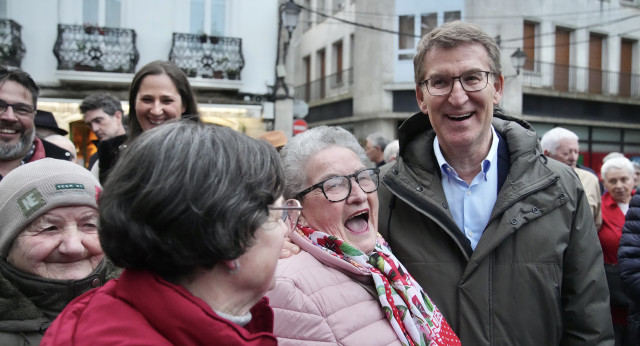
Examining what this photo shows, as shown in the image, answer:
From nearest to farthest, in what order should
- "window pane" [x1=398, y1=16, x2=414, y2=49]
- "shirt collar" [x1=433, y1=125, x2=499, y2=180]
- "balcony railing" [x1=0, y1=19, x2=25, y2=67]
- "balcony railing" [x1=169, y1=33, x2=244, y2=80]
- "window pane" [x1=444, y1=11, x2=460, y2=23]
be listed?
"shirt collar" [x1=433, y1=125, x2=499, y2=180]
"balcony railing" [x1=0, y1=19, x2=25, y2=67]
"balcony railing" [x1=169, y1=33, x2=244, y2=80]
"window pane" [x1=444, y1=11, x2=460, y2=23]
"window pane" [x1=398, y1=16, x2=414, y2=49]

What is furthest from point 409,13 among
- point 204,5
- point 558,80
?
point 204,5

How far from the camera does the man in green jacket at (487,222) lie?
2.18 metres

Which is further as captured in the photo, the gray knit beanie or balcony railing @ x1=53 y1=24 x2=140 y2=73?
balcony railing @ x1=53 y1=24 x2=140 y2=73

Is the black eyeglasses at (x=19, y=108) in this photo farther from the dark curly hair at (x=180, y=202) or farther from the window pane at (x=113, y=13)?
the window pane at (x=113, y=13)

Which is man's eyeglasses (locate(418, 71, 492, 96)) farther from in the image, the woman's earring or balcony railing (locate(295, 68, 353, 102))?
balcony railing (locate(295, 68, 353, 102))

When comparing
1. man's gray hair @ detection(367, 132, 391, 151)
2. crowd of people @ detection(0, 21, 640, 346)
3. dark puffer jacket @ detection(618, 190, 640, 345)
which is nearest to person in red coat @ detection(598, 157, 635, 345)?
dark puffer jacket @ detection(618, 190, 640, 345)

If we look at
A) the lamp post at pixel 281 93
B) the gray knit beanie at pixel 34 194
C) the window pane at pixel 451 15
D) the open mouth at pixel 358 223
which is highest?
the window pane at pixel 451 15

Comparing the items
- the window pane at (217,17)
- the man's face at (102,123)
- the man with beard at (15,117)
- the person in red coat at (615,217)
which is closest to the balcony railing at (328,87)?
the window pane at (217,17)

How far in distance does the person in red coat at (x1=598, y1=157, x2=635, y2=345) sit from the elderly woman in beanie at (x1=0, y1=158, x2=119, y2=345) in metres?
3.66

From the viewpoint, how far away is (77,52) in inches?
481

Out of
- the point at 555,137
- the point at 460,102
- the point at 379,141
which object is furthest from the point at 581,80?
the point at 460,102

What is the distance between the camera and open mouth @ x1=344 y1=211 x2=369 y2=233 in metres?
2.13

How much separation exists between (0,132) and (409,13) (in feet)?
62.1

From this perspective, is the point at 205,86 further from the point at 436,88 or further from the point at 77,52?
the point at 436,88
